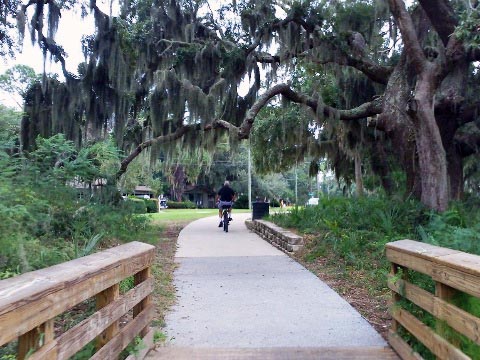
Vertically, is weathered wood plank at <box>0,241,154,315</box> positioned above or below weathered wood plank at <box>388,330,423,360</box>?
above

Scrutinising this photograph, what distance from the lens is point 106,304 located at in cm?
339

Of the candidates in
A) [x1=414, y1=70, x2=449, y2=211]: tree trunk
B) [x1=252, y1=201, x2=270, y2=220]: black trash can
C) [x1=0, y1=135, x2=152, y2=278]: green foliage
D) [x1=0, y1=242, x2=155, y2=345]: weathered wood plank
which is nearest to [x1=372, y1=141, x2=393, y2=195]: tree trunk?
[x1=252, y1=201, x2=270, y2=220]: black trash can

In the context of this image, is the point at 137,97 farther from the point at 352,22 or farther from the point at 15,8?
the point at 352,22

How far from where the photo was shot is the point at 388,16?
15.0 m

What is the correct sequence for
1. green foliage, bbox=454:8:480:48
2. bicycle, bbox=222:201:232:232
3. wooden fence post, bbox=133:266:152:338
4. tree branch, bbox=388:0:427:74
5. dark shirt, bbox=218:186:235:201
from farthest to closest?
1. bicycle, bbox=222:201:232:232
2. dark shirt, bbox=218:186:235:201
3. tree branch, bbox=388:0:427:74
4. green foliage, bbox=454:8:480:48
5. wooden fence post, bbox=133:266:152:338

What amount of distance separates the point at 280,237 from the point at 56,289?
353 inches

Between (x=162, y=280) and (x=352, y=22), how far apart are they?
34.5 ft

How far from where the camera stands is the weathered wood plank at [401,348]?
12.4 feet

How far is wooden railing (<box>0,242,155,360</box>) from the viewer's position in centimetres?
212

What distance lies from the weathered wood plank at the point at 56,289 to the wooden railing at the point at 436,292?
6.98ft

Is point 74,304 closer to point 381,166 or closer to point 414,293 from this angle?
point 414,293

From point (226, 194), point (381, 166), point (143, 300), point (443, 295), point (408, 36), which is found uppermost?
point (408, 36)

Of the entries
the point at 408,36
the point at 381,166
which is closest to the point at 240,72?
the point at 408,36

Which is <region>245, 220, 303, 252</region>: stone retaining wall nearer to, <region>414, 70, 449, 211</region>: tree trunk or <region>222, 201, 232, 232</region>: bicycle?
<region>222, 201, 232, 232</region>: bicycle
